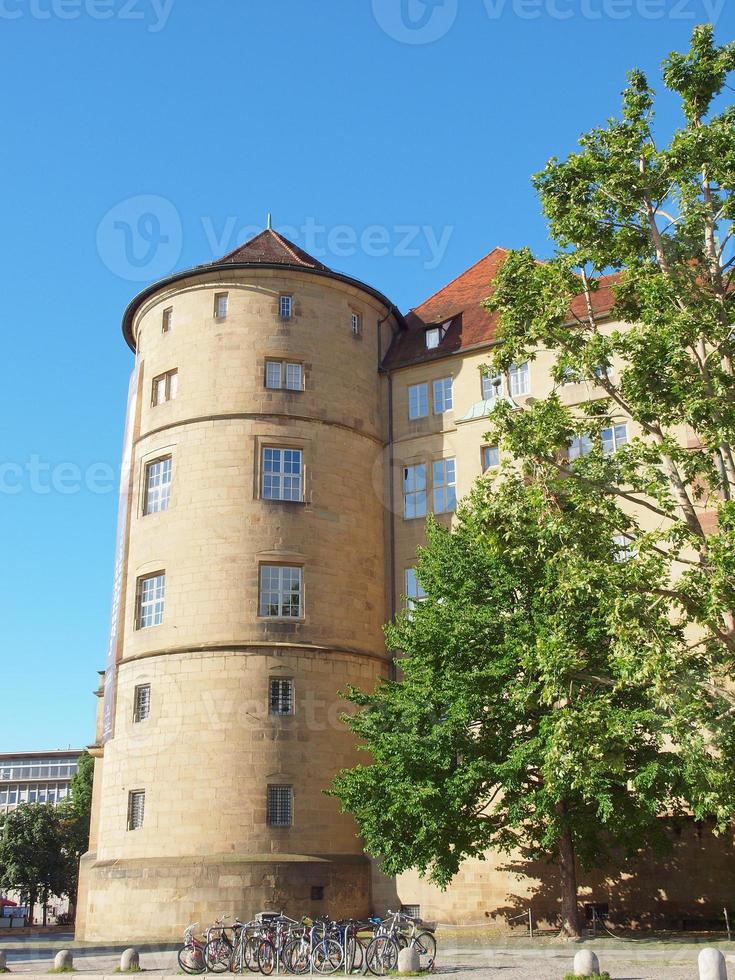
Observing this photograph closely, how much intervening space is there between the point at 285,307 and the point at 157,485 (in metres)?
7.63

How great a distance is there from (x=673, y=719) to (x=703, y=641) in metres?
1.86

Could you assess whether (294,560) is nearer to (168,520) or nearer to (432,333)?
(168,520)

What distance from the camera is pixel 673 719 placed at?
16.1m

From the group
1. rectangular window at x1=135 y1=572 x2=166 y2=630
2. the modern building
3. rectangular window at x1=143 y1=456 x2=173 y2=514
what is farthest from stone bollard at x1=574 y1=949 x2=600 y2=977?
rectangular window at x1=143 y1=456 x2=173 y2=514

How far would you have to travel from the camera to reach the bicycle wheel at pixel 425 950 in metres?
20.2

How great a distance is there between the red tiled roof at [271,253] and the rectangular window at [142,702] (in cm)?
1479

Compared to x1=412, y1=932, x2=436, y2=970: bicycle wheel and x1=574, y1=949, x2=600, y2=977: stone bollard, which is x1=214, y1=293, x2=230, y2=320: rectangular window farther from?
x1=574, y1=949, x2=600, y2=977: stone bollard

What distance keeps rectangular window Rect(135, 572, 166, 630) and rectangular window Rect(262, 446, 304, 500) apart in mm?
4441

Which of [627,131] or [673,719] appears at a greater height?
[627,131]

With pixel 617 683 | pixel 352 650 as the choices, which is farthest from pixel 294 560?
pixel 617 683

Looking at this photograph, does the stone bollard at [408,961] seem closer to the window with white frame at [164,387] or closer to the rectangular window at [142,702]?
the rectangular window at [142,702]

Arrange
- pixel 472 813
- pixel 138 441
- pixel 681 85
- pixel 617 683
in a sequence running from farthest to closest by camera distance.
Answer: pixel 138 441 < pixel 472 813 < pixel 681 85 < pixel 617 683

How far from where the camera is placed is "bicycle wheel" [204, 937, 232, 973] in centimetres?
2172

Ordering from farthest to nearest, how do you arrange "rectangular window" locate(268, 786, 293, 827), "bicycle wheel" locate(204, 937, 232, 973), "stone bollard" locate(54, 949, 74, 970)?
"rectangular window" locate(268, 786, 293, 827) < "stone bollard" locate(54, 949, 74, 970) < "bicycle wheel" locate(204, 937, 232, 973)
